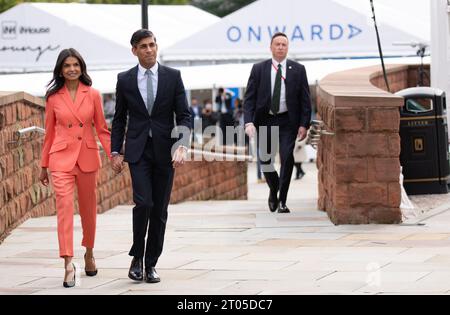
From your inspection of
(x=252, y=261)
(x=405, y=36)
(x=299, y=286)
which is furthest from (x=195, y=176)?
(x=299, y=286)

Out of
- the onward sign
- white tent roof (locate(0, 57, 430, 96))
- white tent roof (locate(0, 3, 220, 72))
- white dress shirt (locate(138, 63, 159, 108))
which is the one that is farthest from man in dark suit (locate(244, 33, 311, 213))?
white tent roof (locate(0, 3, 220, 72))

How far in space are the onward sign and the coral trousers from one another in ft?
67.5

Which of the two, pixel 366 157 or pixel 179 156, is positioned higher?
pixel 179 156

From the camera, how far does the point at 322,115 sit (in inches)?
502

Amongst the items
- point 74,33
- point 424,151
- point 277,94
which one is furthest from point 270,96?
point 74,33

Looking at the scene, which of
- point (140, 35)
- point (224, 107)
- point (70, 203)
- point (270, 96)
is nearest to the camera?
point (140, 35)

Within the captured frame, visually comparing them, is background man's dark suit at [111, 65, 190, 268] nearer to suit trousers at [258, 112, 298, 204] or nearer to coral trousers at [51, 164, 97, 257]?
coral trousers at [51, 164, 97, 257]

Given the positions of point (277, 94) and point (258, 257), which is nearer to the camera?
point (258, 257)

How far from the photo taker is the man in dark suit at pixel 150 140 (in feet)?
27.3

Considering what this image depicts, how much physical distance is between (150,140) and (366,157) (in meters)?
3.27

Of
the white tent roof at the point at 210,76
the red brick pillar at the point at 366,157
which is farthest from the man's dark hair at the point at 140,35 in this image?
the white tent roof at the point at 210,76

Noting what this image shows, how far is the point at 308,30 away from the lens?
29.1 meters

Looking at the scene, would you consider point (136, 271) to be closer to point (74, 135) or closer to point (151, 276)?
point (151, 276)

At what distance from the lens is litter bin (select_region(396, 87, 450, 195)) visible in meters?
13.2
